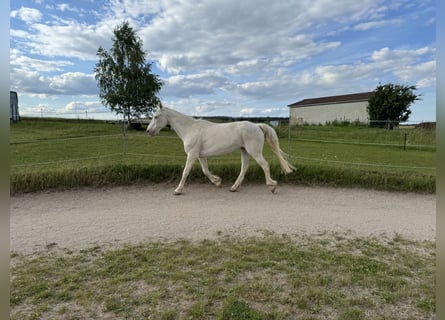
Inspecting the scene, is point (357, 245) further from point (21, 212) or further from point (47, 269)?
point (21, 212)

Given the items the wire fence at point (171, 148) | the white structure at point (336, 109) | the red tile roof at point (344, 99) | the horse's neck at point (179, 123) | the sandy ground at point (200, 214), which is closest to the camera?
the sandy ground at point (200, 214)

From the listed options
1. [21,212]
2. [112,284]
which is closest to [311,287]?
[112,284]

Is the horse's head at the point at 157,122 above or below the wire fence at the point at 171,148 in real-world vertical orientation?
above

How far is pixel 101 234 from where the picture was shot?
3562mm

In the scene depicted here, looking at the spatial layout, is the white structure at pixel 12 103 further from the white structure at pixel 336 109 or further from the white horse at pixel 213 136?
the white structure at pixel 336 109

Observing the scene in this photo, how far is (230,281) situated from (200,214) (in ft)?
6.52

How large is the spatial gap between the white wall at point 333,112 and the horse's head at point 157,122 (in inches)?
1284

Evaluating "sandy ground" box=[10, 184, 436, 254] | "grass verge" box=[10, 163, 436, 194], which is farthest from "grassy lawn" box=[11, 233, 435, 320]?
"grass verge" box=[10, 163, 436, 194]

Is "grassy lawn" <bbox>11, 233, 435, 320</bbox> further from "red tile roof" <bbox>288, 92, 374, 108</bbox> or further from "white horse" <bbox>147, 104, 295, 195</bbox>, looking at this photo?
"red tile roof" <bbox>288, 92, 374, 108</bbox>

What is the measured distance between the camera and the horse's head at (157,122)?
5.44 meters

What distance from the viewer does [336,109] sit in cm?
4394

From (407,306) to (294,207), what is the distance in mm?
2723

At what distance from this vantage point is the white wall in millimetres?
39281

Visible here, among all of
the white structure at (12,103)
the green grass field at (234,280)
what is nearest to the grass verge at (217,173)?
the white structure at (12,103)
